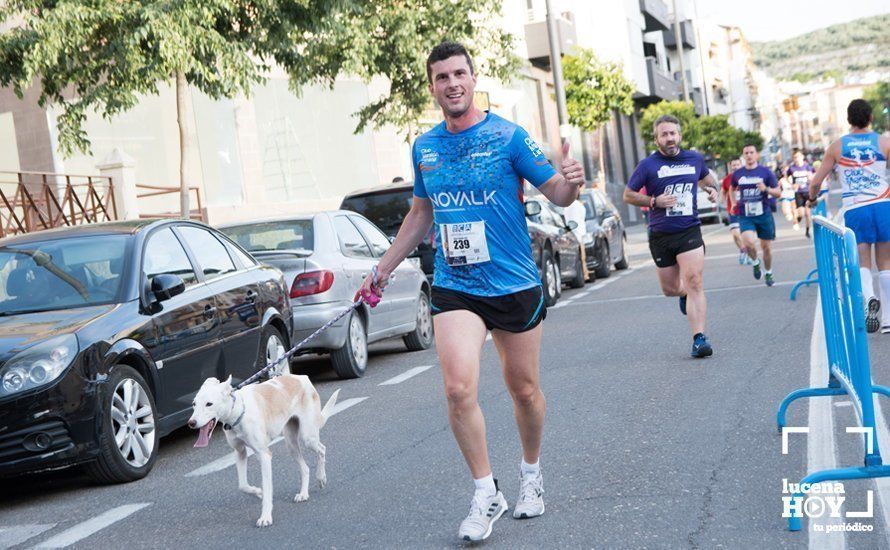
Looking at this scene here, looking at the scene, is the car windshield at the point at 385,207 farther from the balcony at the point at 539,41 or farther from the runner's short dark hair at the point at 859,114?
the balcony at the point at 539,41

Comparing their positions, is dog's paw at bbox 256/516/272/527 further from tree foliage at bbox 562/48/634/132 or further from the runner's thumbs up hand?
tree foliage at bbox 562/48/634/132

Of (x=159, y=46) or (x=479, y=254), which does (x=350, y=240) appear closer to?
(x=159, y=46)

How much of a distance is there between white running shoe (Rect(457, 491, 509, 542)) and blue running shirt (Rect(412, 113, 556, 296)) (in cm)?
83

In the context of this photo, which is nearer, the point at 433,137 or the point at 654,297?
the point at 433,137

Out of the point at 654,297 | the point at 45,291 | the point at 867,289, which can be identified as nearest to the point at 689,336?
the point at 867,289

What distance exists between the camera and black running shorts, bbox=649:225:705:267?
10.4 metres

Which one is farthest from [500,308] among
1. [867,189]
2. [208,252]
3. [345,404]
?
[867,189]

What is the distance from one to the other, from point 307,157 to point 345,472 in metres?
20.7

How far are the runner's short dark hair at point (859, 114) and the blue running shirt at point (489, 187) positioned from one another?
623cm

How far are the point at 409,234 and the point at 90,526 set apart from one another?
7.01 feet

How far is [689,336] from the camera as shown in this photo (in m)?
11.8

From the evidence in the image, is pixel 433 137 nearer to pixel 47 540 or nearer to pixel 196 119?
pixel 47 540

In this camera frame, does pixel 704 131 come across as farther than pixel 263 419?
Yes

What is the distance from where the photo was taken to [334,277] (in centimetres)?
1102
